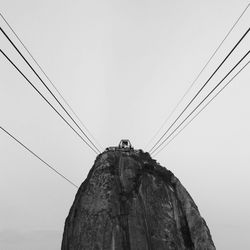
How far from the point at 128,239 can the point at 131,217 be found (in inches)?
98.1

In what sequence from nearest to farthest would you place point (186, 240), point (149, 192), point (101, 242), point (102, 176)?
point (101, 242) → point (186, 240) → point (149, 192) → point (102, 176)

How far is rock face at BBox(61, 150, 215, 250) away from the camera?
28.6m

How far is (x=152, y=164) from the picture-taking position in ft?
124

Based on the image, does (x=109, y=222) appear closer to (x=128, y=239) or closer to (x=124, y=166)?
(x=128, y=239)

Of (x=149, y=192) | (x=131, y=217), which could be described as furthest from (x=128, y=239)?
(x=149, y=192)

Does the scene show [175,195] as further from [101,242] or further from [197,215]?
[101,242]

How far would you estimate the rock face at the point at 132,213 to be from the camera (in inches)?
1125

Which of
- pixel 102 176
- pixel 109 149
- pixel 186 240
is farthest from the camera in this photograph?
pixel 109 149

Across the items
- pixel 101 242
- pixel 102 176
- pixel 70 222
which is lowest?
pixel 101 242

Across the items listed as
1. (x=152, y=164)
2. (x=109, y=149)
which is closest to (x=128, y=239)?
(x=152, y=164)

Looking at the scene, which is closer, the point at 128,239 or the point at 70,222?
the point at 128,239

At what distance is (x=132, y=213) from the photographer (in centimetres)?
→ 3053

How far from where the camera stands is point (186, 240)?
30172 mm

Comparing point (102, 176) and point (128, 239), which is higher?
point (102, 176)
